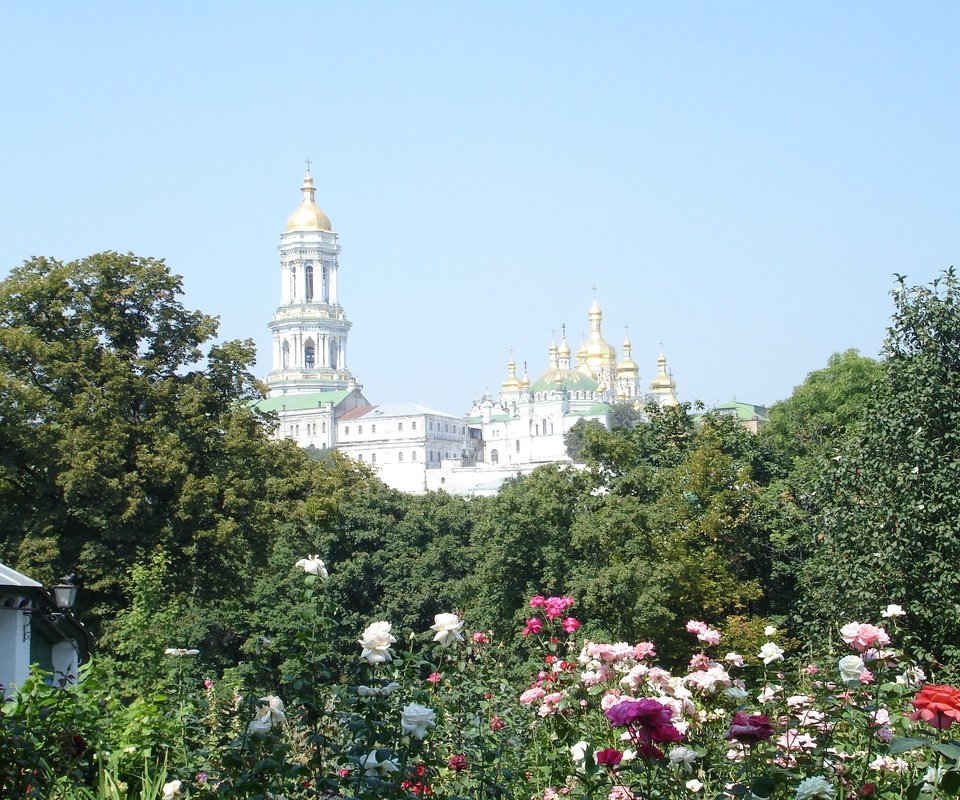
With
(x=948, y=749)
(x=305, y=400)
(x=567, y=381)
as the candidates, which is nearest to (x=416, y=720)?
(x=948, y=749)

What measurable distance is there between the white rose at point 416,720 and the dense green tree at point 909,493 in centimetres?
959

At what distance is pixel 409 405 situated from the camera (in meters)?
149

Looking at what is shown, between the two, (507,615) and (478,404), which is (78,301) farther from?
(478,404)

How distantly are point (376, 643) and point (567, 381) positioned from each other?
5619 inches

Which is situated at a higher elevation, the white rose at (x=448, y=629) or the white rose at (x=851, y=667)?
the white rose at (x=448, y=629)

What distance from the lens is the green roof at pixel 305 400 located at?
151 metres

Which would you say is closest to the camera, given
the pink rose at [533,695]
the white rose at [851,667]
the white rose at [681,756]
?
the white rose at [681,756]

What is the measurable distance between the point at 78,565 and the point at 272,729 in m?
16.1

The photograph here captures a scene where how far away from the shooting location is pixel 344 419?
150250 millimetres

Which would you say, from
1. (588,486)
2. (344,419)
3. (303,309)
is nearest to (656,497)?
(588,486)

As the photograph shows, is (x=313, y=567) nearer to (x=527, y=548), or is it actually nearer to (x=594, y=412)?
(x=527, y=548)

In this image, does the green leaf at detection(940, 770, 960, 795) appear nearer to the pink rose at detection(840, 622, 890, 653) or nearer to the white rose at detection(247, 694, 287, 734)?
the pink rose at detection(840, 622, 890, 653)

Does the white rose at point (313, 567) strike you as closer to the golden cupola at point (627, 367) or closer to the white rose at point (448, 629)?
the white rose at point (448, 629)

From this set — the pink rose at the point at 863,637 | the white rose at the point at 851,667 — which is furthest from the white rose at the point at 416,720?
the pink rose at the point at 863,637
